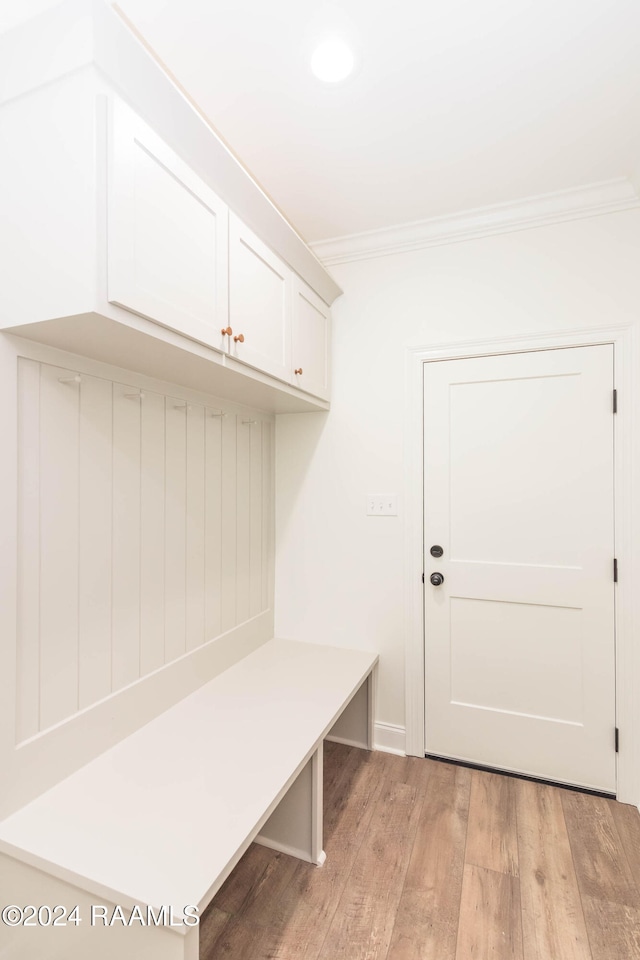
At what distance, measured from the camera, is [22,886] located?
118 centimetres

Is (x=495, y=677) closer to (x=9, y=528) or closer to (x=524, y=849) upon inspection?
(x=524, y=849)

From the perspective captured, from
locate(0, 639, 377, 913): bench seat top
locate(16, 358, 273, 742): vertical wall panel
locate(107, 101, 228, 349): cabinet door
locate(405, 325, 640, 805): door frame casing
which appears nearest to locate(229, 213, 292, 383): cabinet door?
locate(107, 101, 228, 349): cabinet door

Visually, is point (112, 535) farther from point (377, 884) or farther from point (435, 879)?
point (435, 879)

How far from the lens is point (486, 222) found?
7.34 ft

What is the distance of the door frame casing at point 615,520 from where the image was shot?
2.04 metres

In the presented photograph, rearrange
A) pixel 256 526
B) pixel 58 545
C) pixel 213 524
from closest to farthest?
pixel 58 545 < pixel 213 524 < pixel 256 526

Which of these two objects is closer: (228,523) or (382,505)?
(228,523)

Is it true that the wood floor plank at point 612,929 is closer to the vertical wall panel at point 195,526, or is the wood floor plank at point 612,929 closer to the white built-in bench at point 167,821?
the white built-in bench at point 167,821

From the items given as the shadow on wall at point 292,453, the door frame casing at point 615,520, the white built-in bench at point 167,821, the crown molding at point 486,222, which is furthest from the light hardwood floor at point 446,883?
the crown molding at point 486,222

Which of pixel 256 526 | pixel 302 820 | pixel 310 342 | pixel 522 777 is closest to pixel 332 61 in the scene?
pixel 310 342

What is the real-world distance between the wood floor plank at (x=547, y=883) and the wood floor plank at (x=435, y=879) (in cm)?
21

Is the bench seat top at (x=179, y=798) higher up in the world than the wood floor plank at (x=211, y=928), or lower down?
higher up

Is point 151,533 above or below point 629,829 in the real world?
above

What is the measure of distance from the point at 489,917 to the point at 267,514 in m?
1.83
